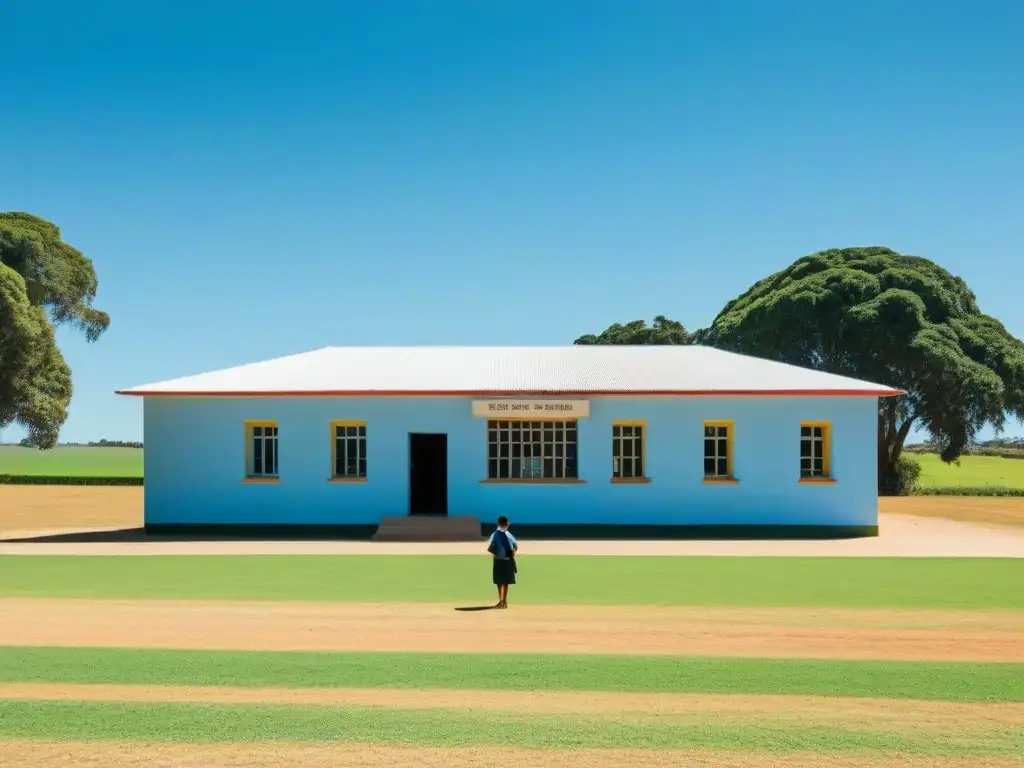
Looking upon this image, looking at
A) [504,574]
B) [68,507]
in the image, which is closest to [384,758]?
[504,574]

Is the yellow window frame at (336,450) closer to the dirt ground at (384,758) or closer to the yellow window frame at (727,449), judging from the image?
the yellow window frame at (727,449)

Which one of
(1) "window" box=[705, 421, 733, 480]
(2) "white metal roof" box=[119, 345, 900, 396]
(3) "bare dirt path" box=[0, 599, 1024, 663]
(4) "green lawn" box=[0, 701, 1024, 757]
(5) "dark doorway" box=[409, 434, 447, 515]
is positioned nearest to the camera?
(4) "green lawn" box=[0, 701, 1024, 757]

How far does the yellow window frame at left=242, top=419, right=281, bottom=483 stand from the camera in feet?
80.9

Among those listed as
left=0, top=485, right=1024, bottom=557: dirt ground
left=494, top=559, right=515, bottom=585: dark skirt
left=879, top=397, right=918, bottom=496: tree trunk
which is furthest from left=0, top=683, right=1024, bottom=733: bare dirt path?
left=879, top=397, right=918, bottom=496: tree trunk

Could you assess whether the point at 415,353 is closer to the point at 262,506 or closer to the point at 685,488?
the point at 262,506

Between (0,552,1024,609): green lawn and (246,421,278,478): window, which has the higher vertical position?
(246,421,278,478): window

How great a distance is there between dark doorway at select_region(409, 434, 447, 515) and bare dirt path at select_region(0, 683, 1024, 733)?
18471 millimetres

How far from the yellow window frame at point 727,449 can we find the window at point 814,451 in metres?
1.75

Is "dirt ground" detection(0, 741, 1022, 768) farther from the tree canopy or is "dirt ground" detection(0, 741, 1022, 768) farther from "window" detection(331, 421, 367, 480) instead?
the tree canopy

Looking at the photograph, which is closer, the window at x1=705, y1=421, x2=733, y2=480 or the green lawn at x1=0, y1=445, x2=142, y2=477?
the window at x1=705, y1=421, x2=733, y2=480

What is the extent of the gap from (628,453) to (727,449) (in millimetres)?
2441

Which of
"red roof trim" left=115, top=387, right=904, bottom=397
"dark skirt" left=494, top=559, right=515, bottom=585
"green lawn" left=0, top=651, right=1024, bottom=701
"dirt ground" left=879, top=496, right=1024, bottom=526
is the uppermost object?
"red roof trim" left=115, top=387, right=904, bottom=397

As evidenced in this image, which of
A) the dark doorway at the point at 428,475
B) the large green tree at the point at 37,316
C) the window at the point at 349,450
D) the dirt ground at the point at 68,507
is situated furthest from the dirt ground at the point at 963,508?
the large green tree at the point at 37,316

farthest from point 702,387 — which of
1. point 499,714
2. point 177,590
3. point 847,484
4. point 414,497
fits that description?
point 499,714
